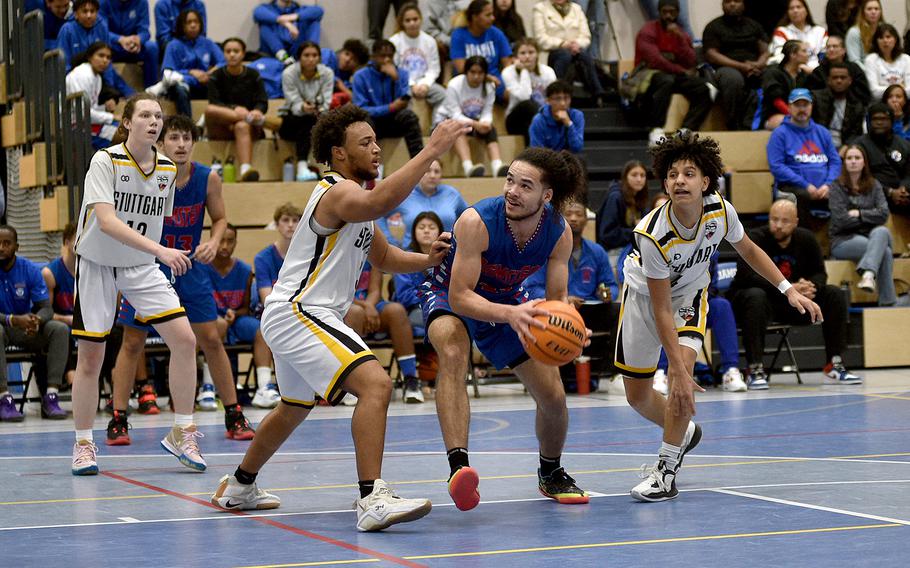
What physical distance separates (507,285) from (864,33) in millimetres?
11743

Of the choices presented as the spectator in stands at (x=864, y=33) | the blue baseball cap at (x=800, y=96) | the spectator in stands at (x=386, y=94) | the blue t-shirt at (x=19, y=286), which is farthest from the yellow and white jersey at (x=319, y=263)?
the spectator in stands at (x=864, y=33)

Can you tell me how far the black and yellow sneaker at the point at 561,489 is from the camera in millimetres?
5477

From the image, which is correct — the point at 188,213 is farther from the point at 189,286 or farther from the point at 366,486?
the point at 366,486

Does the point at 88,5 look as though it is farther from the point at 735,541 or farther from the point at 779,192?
the point at 735,541

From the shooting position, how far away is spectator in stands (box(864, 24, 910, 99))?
15367 mm

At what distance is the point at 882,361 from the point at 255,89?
689cm

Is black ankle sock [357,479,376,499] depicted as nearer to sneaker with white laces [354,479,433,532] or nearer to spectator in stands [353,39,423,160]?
sneaker with white laces [354,479,433,532]

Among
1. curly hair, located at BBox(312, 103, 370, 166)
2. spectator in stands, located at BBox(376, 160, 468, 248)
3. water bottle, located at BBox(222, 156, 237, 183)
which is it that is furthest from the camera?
water bottle, located at BBox(222, 156, 237, 183)

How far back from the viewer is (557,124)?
→ 1349 centimetres

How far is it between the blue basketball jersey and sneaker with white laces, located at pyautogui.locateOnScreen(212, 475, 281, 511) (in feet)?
8.88

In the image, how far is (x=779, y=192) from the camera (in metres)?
13.5

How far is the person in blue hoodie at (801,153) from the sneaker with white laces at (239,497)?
9.30 meters

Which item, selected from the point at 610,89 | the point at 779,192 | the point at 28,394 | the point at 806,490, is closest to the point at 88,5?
the point at 28,394

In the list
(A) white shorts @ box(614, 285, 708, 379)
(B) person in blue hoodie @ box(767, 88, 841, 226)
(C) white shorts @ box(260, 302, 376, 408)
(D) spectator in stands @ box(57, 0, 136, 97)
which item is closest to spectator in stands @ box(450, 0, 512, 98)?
(B) person in blue hoodie @ box(767, 88, 841, 226)
